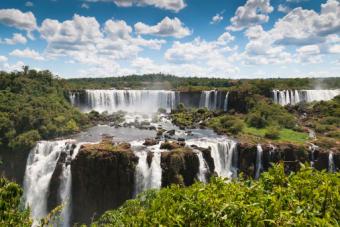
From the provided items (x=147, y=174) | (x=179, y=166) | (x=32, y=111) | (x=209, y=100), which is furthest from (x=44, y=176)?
(x=209, y=100)

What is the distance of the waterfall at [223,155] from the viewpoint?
2733 centimetres

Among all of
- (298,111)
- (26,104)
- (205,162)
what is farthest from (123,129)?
(298,111)

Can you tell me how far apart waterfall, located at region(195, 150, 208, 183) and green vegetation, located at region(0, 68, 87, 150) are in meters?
15.6

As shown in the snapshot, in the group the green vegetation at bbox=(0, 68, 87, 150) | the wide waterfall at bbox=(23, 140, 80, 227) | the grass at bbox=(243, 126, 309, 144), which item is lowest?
the wide waterfall at bbox=(23, 140, 80, 227)

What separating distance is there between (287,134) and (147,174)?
1794 centimetres

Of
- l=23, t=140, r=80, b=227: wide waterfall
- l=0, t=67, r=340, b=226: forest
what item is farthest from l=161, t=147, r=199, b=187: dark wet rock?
l=23, t=140, r=80, b=227: wide waterfall

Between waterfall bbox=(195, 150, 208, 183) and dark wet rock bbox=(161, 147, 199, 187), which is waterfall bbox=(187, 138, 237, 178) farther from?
dark wet rock bbox=(161, 147, 199, 187)

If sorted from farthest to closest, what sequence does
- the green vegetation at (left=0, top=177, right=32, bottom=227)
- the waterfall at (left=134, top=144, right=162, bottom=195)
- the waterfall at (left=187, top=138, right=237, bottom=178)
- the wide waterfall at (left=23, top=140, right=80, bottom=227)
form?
the waterfall at (left=187, top=138, right=237, bottom=178)
the wide waterfall at (left=23, top=140, right=80, bottom=227)
the waterfall at (left=134, top=144, right=162, bottom=195)
the green vegetation at (left=0, top=177, right=32, bottom=227)

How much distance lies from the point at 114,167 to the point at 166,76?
321ft

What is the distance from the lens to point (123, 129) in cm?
3828

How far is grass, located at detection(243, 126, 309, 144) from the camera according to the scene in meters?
31.6

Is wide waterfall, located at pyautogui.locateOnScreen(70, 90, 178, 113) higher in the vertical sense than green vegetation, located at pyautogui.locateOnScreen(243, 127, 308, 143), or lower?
higher

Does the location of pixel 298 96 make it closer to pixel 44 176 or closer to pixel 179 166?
pixel 179 166

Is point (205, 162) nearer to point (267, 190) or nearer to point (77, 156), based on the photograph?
point (77, 156)
